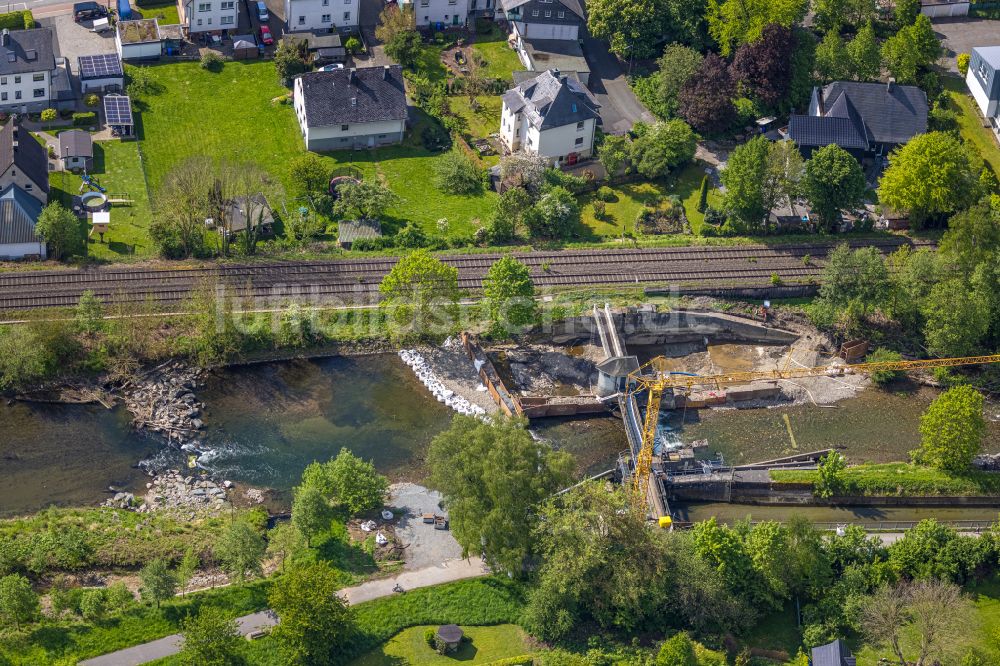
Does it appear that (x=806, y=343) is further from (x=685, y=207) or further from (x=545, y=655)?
(x=545, y=655)

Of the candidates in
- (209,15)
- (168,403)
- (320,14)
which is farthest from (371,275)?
(209,15)

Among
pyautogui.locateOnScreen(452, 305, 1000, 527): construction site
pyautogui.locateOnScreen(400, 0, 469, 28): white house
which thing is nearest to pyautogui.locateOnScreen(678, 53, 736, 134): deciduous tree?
pyautogui.locateOnScreen(452, 305, 1000, 527): construction site

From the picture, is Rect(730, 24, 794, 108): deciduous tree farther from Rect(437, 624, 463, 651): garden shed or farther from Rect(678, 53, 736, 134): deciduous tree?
Rect(437, 624, 463, 651): garden shed

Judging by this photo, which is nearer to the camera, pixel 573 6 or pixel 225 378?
pixel 225 378

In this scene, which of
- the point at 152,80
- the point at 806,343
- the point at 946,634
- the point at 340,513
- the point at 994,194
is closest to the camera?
the point at 946,634

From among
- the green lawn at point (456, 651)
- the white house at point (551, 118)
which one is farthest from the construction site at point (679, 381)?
the white house at point (551, 118)

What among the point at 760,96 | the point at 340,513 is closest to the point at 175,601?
the point at 340,513
